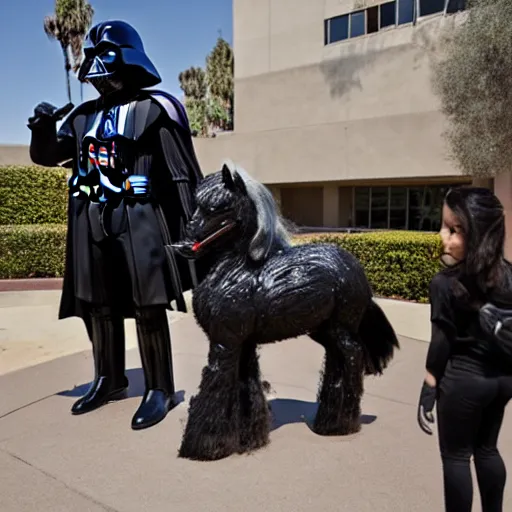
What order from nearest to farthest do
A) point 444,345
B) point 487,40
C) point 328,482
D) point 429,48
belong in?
point 444,345
point 328,482
point 487,40
point 429,48

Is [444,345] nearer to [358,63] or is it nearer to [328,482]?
[328,482]

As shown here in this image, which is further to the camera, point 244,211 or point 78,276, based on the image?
point 78,276

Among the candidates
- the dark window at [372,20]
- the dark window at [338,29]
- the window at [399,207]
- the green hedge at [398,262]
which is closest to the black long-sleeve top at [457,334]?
the green hedge at [398,262]

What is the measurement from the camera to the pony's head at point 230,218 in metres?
2.59

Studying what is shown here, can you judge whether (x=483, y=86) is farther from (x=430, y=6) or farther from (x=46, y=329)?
(x=46, y=329)

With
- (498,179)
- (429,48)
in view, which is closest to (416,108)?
(429,48)

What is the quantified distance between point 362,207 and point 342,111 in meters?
5.06

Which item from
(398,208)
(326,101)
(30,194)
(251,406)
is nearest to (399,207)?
(398,208)

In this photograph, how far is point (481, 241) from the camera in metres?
1.76

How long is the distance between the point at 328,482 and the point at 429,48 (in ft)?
55.1

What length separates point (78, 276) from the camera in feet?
10.7

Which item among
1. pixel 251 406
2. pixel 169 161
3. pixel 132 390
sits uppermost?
pixel 169 161

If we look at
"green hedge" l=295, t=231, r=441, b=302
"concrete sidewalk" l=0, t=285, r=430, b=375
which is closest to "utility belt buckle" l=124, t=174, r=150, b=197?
"concrete sidewalk" l=0, t=285, r=430, b=375

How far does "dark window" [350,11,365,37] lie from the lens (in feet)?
62.2
